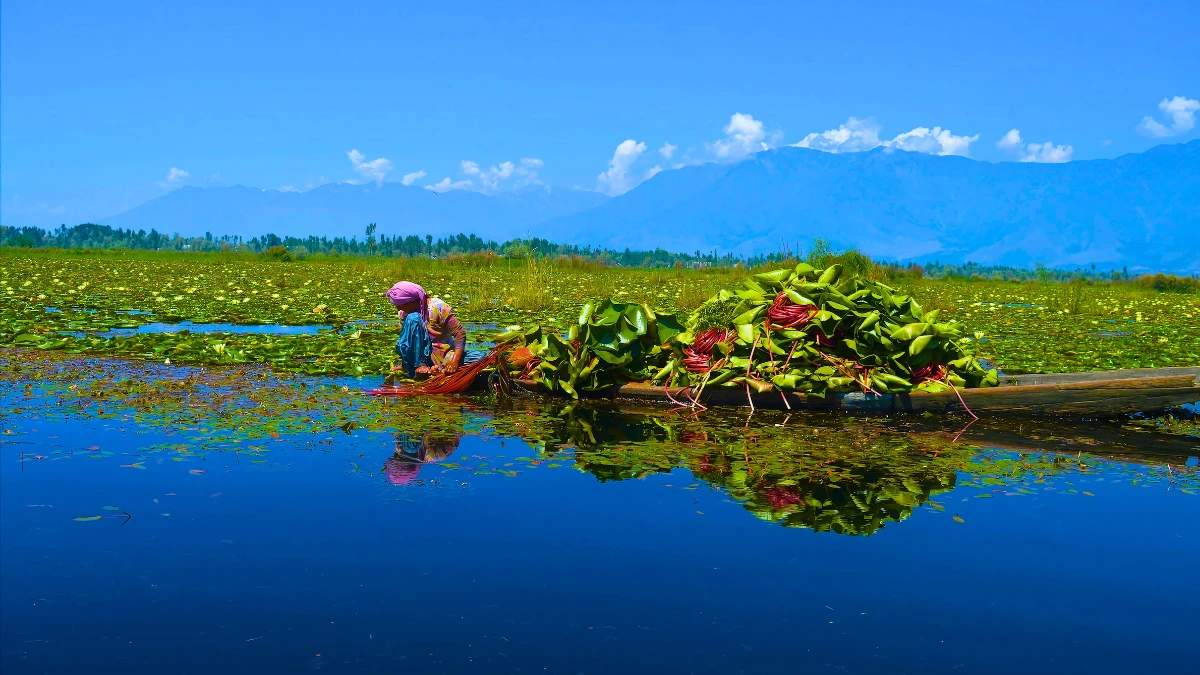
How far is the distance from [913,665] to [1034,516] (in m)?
2.14

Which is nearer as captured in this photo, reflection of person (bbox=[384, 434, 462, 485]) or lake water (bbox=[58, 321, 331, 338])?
reflection of person (bbox=[384, 434, 462, 485])

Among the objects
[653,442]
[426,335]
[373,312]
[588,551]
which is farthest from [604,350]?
[373,312]

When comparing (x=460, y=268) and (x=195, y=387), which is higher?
(x=460, y=268)

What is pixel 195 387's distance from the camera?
29.4ft

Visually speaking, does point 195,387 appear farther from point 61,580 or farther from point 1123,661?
point 1123,661

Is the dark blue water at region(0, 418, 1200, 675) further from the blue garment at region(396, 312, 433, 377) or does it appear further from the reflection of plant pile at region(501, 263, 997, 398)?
the blue garment at region(396, 312, 433, 377)

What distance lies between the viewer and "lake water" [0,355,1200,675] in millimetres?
3727

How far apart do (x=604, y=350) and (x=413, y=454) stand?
102 inches

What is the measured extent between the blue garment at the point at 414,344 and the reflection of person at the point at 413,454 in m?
2.36

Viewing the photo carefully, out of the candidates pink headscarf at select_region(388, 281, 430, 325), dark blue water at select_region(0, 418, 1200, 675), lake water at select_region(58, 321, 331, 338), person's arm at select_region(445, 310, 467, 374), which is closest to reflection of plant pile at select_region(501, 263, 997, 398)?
person's arm at select_region(445, 310, 467, 374)

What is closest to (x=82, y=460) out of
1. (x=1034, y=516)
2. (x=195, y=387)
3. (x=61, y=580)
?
(x=61, y=580)

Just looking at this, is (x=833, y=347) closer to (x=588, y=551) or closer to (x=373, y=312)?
(x=588, y=551)

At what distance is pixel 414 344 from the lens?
31.1 feet

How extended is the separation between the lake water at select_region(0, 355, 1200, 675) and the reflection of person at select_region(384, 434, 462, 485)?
28 millimetres
